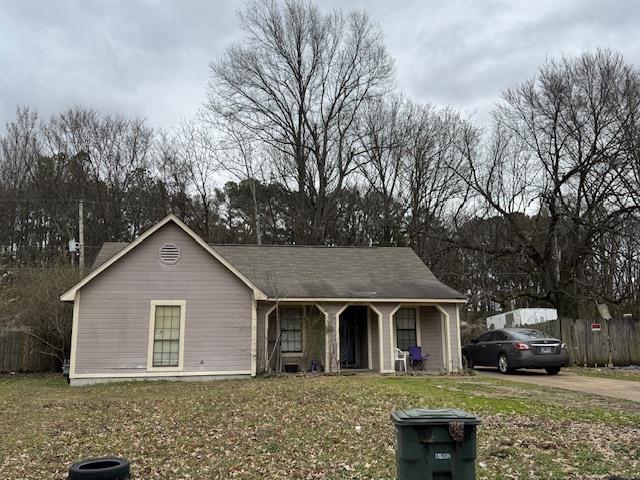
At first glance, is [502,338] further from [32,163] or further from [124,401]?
[32,163]

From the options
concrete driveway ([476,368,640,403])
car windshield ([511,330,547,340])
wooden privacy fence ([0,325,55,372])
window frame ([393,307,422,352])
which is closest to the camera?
concrete driveway ([476,368,640,403])

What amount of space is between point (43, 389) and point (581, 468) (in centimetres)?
1311

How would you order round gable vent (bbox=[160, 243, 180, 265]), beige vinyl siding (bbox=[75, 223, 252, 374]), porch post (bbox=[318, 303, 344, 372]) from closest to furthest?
beige vinyl siding (bbox=[75, 223, 252, 374]) < round gable vent (bbox=[160, 243, 180, 265]) < porch post (bbox=[318, 303, 344, 372])

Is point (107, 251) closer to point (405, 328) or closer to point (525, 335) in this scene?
point (405, 328)

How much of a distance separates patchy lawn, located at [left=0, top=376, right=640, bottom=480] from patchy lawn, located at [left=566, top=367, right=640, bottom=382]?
523cm

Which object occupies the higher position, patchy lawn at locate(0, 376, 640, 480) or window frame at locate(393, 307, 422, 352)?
window frame at locate(393, 307, 422, 352)

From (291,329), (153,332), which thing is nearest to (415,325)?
(291,329)

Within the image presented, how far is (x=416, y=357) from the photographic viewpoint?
18891 mm

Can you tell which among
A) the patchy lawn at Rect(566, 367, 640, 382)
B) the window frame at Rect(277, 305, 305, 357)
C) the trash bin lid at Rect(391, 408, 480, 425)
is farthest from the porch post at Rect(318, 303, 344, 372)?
the trash bin lid at Rect(391, 408, 480, 425)

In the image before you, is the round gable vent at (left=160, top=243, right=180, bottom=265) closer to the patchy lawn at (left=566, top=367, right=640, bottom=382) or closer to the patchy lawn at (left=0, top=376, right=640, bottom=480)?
the patchy lawn at (left=0, top=376, right=640, bottom=480)

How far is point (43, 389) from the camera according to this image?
14.6 m

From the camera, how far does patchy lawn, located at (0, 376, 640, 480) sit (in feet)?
21.6

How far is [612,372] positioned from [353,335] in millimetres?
8684

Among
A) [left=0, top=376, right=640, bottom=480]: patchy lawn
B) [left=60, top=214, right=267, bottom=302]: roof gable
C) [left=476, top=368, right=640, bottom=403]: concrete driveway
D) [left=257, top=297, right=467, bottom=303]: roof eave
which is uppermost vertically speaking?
[left=60, top=214, right=267, bottom=302]: roof gable
